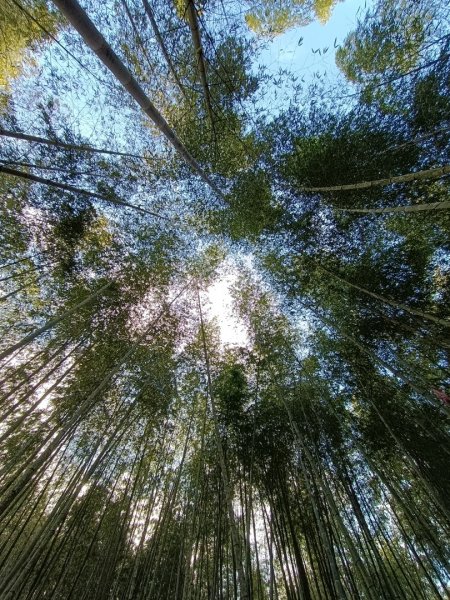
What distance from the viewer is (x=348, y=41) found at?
3.74 meters

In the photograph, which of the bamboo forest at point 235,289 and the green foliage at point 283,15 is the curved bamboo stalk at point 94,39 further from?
the green foliage at point 283,15

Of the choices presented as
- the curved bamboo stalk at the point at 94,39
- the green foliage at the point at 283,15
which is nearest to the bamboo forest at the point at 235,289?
the green foliage at the point at 283,15

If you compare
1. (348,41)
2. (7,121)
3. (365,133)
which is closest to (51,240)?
(7,121)

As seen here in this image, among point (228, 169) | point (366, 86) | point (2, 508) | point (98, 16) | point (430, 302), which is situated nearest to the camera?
point (2, 508)

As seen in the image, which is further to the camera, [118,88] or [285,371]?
[285,371]

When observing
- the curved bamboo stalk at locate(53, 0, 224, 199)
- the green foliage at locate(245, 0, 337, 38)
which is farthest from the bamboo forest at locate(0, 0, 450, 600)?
the curved bamboo stalk at locate(53, 0, 224, 199)

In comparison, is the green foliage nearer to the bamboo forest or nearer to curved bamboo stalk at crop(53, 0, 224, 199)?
the bamboo forest

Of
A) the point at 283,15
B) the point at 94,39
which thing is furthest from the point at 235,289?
the point at 94,39

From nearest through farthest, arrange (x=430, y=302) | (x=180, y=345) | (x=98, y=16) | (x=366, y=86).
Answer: (x=98, y=16) < (x=366, y=86) < (x=430, y=302) < (x=180, y=345)

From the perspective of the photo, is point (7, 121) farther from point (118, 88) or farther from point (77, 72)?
point (118, 88)

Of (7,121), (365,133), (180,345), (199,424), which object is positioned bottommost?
(199,424)

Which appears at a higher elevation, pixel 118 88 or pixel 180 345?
pixel 118 88

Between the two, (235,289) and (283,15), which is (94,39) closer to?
(283,15)

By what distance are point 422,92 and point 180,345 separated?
13.8 feet
